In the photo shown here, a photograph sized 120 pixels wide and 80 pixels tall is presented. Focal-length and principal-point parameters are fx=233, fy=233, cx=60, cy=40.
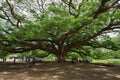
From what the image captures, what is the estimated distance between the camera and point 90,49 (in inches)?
909

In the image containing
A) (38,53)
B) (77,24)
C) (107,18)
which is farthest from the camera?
(38,53)

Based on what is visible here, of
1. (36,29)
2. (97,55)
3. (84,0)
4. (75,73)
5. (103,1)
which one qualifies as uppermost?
(84,0)

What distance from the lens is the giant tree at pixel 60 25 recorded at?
14278 millimetres

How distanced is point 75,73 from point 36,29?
147 inches

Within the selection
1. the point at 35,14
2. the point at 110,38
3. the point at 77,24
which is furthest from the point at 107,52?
the point at 77,24

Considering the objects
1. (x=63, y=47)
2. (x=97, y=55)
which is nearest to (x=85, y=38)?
(x=63, y=47)

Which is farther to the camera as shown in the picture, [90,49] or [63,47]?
[90,49]

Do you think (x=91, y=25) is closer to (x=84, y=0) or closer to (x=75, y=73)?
(x=84, y=0)

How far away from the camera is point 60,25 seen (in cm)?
1391

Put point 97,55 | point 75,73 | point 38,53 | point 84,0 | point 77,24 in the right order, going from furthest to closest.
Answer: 1. point 38,53
2. point 97,55
3. point 84,0
4. point 77,24
5. point 75,73

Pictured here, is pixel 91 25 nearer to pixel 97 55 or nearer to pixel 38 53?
pixel 97 55

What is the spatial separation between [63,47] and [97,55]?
13.7ft

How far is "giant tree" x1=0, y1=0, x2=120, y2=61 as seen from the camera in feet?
46.8

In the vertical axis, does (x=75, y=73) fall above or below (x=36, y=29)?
below
